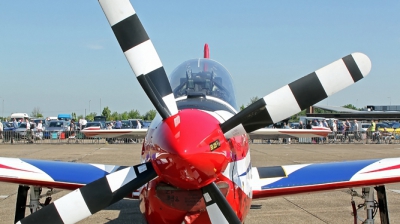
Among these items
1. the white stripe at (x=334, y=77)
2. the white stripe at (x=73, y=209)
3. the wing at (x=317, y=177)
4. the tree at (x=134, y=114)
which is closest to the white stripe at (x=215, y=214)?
the white stripe at (x=73, y=209)

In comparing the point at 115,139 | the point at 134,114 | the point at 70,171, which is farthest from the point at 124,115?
the point at 70,171

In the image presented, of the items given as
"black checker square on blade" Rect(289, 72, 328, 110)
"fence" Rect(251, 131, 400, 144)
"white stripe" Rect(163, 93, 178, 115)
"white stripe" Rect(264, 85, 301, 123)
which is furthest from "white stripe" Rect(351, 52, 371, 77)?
"fence" Rect(251, 131, 400, 144)

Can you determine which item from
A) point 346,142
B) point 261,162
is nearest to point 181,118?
point 261,162

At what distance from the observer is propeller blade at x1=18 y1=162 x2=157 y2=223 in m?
3.98

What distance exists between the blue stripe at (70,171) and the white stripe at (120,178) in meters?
2.29

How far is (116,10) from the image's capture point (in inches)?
160

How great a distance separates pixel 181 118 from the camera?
12.4 ft

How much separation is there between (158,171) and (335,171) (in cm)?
335

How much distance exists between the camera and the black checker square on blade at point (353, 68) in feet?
13.3

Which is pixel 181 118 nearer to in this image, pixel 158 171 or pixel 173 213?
pixel 158 171

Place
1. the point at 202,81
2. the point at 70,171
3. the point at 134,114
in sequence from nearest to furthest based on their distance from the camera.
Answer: the point at 202,81
the point at 70,171
the point at 134,114

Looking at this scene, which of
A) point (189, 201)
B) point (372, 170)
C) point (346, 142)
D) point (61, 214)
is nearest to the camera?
point (61, 214)

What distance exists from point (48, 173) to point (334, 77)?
406 cm

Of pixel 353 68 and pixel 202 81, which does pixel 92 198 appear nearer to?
pixel 353 68
